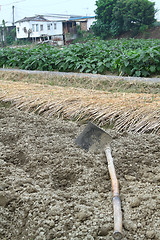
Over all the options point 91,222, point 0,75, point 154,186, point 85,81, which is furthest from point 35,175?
point 0,75

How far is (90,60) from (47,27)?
24.2 metres

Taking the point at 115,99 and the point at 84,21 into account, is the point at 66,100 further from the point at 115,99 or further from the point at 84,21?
the point at 84,21

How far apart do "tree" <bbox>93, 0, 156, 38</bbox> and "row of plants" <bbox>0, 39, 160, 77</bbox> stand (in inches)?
605

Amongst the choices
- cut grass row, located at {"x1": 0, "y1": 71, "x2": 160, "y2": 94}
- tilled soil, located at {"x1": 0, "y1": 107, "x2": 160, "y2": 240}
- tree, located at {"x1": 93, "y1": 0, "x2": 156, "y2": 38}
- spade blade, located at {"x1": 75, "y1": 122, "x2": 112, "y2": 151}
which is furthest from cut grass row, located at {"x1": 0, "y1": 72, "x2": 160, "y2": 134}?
tree, located at {"x1": 93, "y1": 0, "x2": 156, "y2": 38}

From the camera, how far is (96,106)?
2.87m

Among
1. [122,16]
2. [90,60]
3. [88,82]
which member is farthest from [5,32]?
[88,82]

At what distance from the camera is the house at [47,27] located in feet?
84.3

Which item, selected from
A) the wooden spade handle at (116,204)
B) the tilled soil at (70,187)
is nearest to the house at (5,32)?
the tilled soil at (70,187)

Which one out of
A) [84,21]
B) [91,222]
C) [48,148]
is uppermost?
[84,21]

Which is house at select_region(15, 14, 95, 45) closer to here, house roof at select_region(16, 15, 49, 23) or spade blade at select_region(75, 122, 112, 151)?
house roof at select_region(16, 15, 49, 23)

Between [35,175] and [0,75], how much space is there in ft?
14.4

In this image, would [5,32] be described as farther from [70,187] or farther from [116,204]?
[116,204]

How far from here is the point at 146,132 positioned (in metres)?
2.42

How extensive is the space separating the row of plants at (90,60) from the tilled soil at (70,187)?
2.62 m
